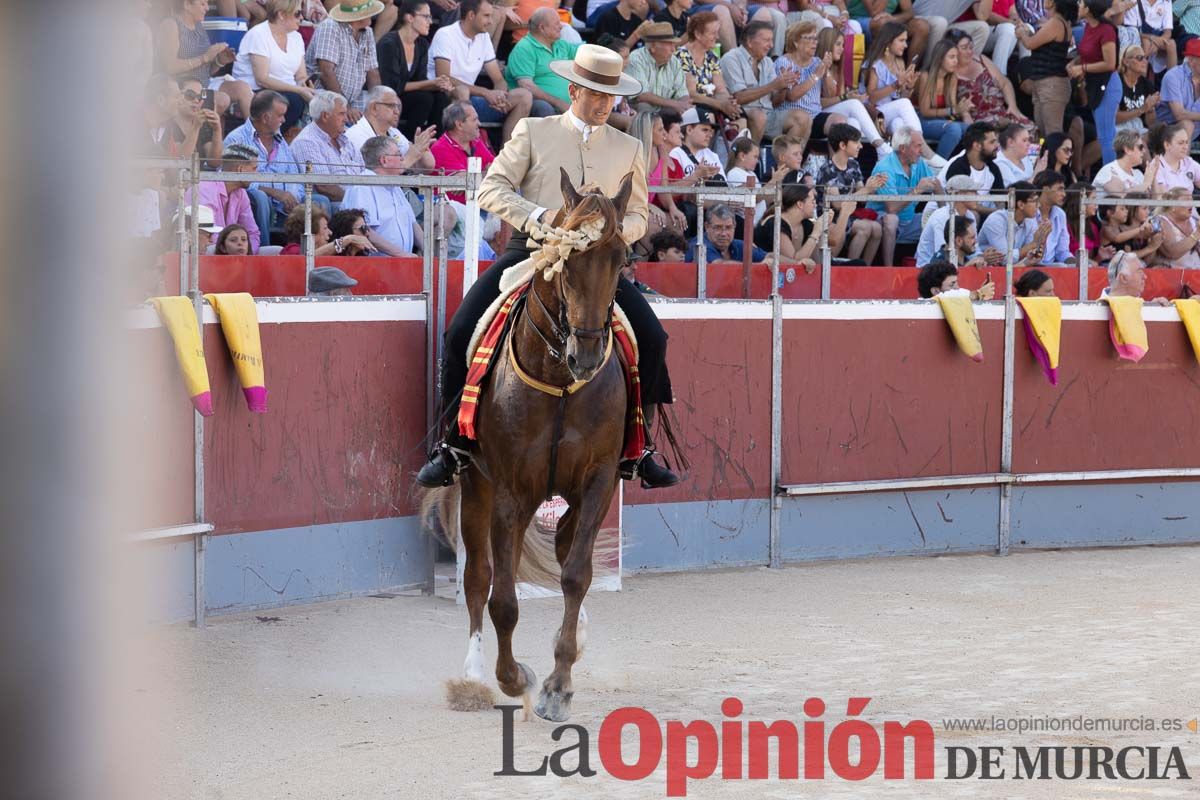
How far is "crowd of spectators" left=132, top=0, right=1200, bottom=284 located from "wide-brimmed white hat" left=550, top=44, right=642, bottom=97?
143cm

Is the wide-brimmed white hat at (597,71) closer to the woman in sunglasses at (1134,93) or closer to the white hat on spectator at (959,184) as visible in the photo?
the white hat on spectator at (959,184)

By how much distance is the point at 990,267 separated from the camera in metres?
10.2

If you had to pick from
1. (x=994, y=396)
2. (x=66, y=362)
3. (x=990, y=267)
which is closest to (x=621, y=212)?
(x=66, y=362)

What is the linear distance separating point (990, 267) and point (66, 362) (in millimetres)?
9653

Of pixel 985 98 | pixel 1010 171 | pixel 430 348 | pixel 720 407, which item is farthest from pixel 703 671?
pixel 985 98

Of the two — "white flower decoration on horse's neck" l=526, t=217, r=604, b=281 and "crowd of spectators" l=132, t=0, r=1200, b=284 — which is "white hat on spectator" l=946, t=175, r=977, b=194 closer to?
"crowd of spectators" l=132, t=0, r=1200, b=284

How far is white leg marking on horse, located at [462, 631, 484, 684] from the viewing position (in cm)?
564

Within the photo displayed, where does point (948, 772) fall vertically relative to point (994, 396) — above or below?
below

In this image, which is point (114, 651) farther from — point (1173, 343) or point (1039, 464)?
point (1173, 343)

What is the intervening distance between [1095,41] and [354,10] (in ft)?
24.9

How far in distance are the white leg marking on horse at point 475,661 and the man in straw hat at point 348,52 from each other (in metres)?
4.70

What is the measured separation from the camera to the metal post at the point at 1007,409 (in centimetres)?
953

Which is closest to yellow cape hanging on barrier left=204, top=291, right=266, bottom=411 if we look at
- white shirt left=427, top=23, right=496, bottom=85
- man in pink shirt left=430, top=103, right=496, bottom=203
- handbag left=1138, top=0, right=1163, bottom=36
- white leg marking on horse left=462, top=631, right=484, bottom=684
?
white leg marking on horse left=462, top=631, right=484, bottom=684

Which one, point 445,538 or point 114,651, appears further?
point 445,538
